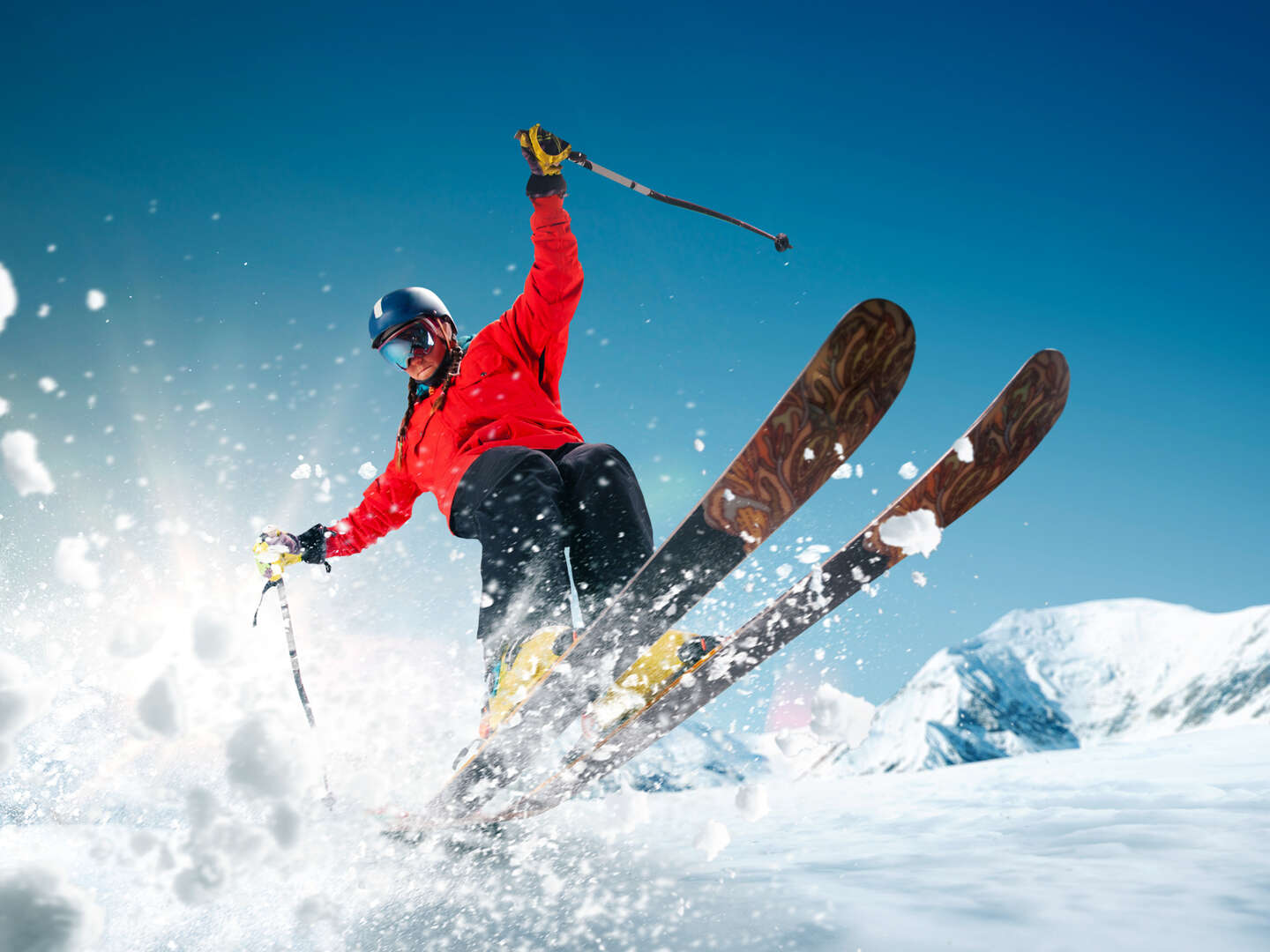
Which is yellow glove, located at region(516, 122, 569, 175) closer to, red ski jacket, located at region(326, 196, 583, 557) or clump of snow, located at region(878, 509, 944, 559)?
red ski jacket, located at region(326, 196, 583, 557)

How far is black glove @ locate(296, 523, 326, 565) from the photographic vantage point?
393 centimetres

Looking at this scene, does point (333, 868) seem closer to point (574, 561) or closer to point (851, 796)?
point (574, 561)

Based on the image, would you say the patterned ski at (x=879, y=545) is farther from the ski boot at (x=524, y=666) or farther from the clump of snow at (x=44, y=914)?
the clump of snow at (x=44, y=914)

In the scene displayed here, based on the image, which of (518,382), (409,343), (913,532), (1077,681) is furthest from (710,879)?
(1077,681)

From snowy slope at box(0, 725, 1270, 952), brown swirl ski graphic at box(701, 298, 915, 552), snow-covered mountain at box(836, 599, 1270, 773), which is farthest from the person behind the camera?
snow-covered mountain at box(836, 599, 1270, 773)

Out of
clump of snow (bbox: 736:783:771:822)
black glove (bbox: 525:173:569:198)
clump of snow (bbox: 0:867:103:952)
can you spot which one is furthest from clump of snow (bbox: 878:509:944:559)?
clump of snow (bbox: 0:867:103:952)

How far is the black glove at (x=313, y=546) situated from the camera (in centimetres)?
393

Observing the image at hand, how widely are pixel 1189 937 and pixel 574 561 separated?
2259mm

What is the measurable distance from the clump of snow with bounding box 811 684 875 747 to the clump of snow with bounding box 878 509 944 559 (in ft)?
2.70

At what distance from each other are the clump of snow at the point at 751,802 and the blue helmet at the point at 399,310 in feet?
9.30

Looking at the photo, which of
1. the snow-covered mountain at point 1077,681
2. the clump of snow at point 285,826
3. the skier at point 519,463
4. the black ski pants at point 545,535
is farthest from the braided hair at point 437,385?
the snow-covered mountain at point 1077,681

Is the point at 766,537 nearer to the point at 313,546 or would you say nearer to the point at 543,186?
the point at 543,186

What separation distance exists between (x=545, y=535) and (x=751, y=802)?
5.22 ft

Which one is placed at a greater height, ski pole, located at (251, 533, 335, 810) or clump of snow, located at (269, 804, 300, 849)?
ski pole, located at (251, 533, 335, 810)
